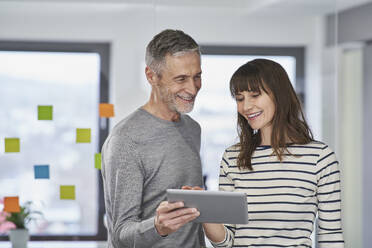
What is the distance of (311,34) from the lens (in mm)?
3105

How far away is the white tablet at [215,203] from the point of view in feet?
5.49

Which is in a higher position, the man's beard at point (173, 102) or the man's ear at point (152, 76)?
the man's ear at point (152, 76)

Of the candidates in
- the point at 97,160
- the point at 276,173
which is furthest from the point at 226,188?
the point at 97,160

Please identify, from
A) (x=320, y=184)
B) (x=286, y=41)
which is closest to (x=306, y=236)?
(x=320, y=184)

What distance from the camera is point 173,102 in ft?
6.59

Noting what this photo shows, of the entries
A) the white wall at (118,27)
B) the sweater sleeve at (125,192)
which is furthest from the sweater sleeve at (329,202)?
the white wall at (118,27)

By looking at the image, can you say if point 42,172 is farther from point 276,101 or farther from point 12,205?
point 276,101

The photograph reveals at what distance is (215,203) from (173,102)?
45 cm

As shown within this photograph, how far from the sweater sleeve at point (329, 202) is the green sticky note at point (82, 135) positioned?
4.40ft

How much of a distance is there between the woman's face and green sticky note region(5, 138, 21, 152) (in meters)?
1.35

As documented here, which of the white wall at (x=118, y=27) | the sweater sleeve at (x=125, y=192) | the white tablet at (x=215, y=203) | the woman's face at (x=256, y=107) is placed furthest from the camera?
the white wall at (x=118, y=27)

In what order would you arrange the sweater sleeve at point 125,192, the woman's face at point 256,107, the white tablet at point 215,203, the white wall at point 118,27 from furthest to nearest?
the white wall at point 118,27
the woman's face at point 256,107
the sweater sleeve at point 125,192
the white tablet at point 215,203

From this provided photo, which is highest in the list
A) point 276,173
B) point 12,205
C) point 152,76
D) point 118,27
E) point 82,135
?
point 118,27

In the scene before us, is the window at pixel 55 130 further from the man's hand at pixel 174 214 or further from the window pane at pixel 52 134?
the man's hand at pixel 174 214
